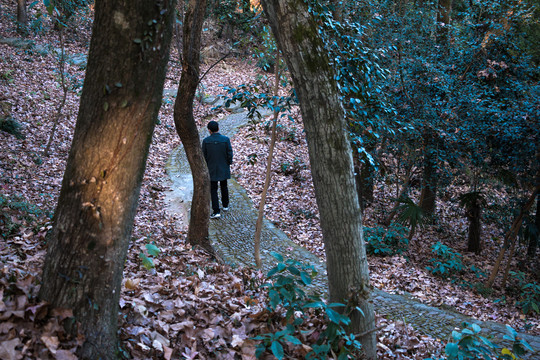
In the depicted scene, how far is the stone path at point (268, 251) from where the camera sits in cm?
568

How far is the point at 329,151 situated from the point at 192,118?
12.0 feet

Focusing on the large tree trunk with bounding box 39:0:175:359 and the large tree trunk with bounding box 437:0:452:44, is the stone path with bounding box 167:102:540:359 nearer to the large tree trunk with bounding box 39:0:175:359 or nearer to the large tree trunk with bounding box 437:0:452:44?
the large tree trunk with bounding box 39:0:175:359

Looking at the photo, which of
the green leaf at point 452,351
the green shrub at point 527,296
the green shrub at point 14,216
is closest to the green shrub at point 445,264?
the green shrub at point 527,296

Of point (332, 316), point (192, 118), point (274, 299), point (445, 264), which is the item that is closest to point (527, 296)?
point (445, 264)

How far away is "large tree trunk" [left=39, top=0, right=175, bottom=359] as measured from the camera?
2324 mm

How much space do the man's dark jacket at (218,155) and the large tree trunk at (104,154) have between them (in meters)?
6.53

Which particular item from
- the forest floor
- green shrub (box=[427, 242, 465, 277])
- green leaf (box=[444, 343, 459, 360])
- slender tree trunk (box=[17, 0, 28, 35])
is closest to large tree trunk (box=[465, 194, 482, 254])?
the forest floor

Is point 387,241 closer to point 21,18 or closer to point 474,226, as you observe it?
point 474,226

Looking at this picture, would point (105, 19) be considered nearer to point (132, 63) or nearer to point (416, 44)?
point (132, 63)

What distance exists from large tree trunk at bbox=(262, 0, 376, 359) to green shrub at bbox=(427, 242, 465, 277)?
225 inches

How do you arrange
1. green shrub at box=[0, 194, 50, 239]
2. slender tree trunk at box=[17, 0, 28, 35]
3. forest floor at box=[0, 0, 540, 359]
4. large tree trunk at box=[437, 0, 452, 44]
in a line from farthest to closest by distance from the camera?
1. slender tree trunk at box=[17, 0, 28, 35]
2. large tree trunk at box=[437, 0, 452, 44]
3. green shrub at box=[0, 194, 50, 239]
4. forest floor at box=[0, 0, 540, 359]

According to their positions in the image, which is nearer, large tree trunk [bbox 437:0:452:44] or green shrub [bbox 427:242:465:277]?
green shrub [bbox 427:242:465:277]

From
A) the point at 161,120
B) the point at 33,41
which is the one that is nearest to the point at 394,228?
the point at 161,120

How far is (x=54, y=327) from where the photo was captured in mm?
2377
